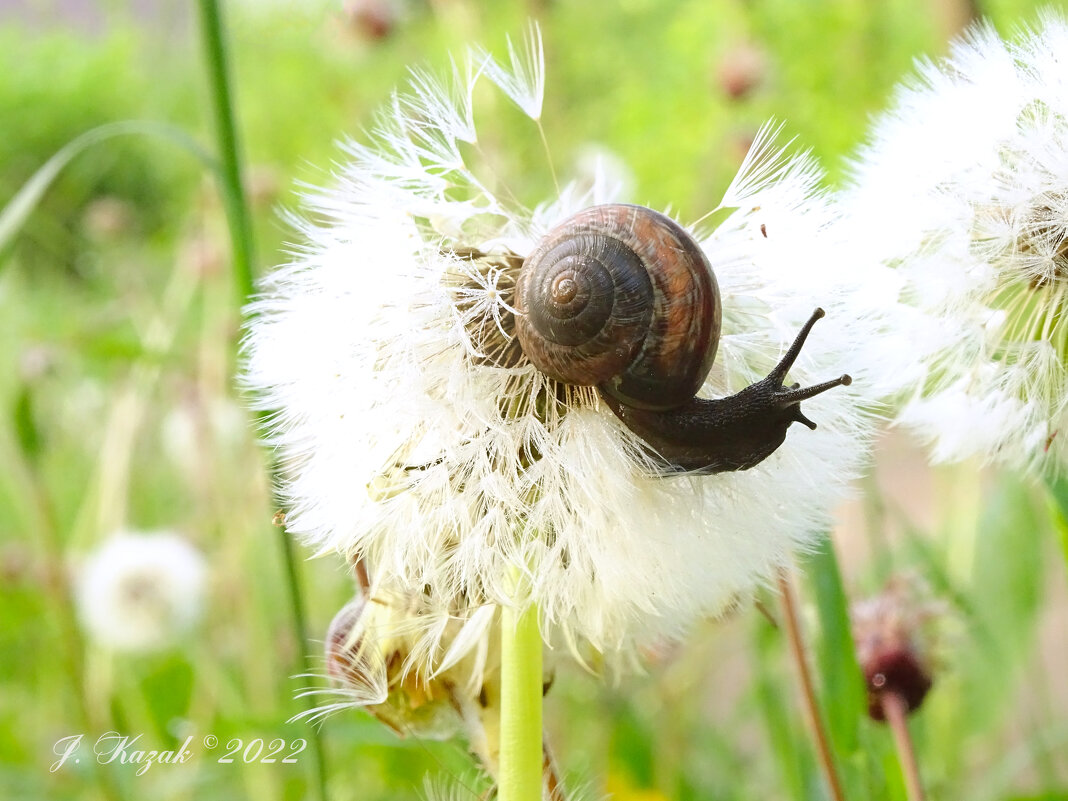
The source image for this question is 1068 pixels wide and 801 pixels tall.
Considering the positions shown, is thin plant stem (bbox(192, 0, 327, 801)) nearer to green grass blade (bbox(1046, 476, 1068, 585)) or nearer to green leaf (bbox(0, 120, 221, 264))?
green leaf (bbox(0, 120, 221, 264))

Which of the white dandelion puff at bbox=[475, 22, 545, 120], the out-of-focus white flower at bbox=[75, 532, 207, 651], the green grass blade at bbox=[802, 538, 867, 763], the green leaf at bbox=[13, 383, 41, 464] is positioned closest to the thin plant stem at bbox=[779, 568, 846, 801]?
the green grass blade at bbox=[802, 538, 867, 763]

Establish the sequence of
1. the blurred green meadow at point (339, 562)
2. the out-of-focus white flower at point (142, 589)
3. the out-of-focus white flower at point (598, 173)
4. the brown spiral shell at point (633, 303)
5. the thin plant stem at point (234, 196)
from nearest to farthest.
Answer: the brown spiral shell at point (633, 303), the thin plant stem at point (234, 196), the out-of-focus white flower at point (598, 173), the blurred green meadow at point (339, 562), the out-of-focus white flower at point (142, 589)

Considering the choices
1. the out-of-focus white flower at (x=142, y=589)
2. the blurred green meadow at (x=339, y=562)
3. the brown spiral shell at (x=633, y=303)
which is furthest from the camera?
the out-of-focus white flower at (x=142, y=589)

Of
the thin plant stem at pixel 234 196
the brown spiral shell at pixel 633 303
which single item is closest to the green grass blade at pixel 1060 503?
the brown spiral shell at pixel 633 303

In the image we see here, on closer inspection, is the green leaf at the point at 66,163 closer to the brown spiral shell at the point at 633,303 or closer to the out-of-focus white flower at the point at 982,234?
the brown spiral shell at the point at 633,303

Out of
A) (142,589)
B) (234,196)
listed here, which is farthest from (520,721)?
(142,589)
